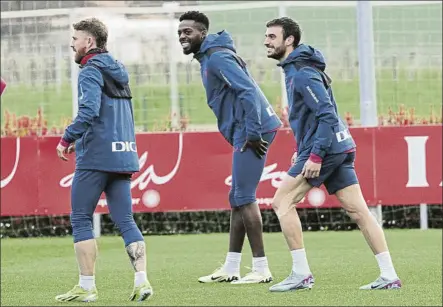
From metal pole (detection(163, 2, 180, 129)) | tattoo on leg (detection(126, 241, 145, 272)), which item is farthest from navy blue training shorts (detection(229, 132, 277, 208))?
metal pole (detection(163, 2, 180, 129))

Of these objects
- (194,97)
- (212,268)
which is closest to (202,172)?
(212,268)

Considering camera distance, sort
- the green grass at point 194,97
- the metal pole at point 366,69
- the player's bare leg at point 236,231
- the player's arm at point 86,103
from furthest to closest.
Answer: the green grass at point 194,97, the metal pole at point 366,69, the player's bare leg at point 236,231, the player's arm at point 86,103

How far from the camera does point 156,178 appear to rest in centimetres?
1549

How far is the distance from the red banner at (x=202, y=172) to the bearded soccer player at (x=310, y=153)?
598 centimetres

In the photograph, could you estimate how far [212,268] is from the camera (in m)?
11.9

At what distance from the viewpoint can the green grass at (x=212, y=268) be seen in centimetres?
906

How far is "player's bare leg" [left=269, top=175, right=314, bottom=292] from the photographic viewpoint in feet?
30.6

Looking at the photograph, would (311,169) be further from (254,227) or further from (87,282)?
(87,282)

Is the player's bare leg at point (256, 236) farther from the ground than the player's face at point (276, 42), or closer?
closer

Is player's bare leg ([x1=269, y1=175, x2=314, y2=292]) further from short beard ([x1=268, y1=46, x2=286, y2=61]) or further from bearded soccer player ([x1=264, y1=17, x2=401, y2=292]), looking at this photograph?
short beard ([x1=268, y1=46, x2=286, y2=61])

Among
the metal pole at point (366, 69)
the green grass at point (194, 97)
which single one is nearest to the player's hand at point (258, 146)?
the metal pole at point (366, 69)

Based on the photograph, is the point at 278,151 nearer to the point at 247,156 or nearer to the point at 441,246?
the point at 441,246

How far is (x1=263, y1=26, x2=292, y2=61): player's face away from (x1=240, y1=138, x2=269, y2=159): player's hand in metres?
0.66

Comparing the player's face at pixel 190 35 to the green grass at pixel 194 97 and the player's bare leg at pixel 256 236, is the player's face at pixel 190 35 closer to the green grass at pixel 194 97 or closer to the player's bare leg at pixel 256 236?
the player's bare leg at pixel 256 236
